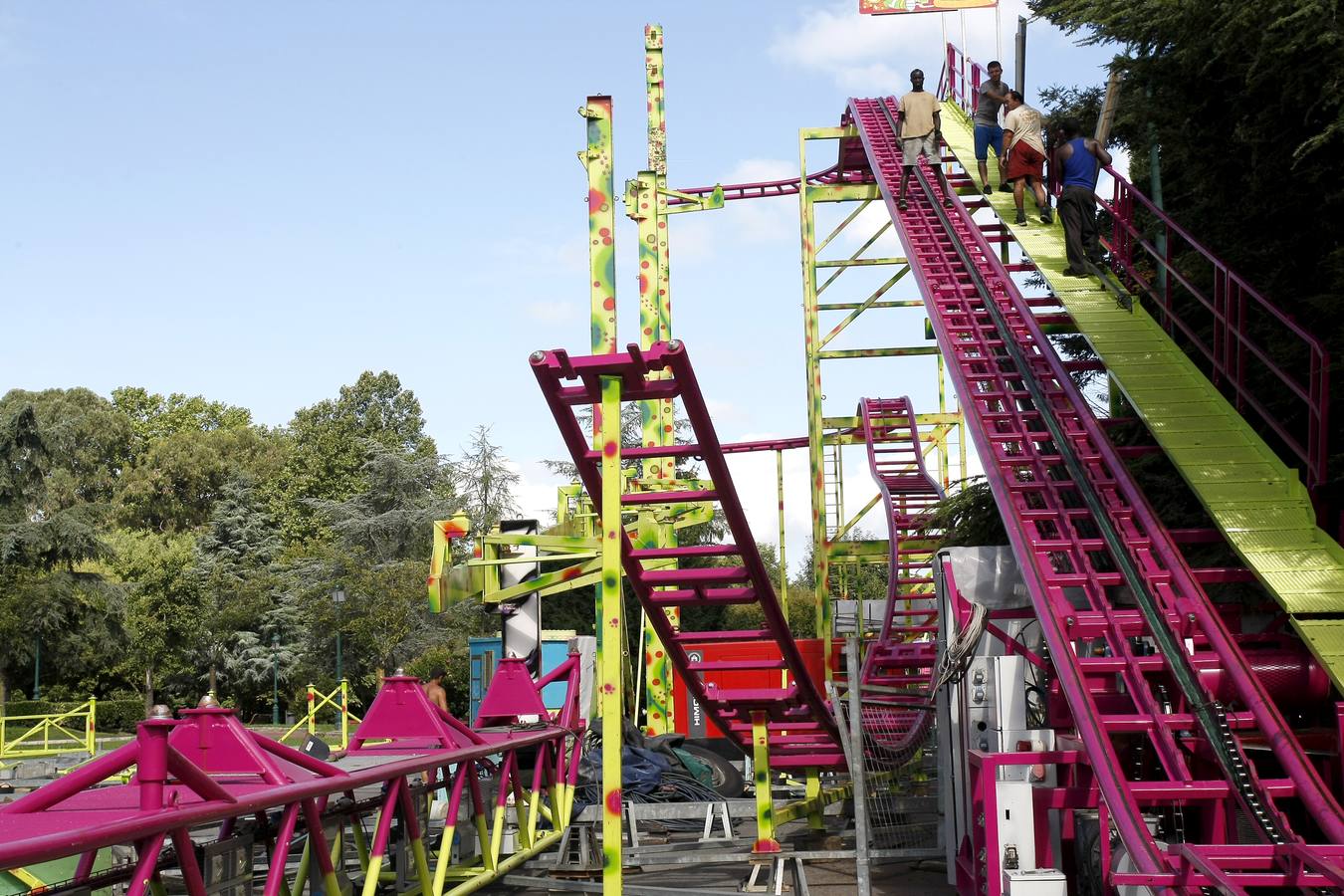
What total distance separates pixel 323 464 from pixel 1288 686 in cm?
5606

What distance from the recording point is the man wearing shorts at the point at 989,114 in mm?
17062

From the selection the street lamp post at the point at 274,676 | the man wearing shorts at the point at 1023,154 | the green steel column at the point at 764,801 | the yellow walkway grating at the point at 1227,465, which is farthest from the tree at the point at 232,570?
the yellow walkway grating at the point at 1227,465

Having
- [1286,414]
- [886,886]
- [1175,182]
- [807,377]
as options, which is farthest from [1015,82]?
[886,886]

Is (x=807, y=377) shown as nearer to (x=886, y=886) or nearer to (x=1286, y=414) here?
(x=1286, y=414)

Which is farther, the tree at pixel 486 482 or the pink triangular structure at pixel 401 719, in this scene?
the tree at pixel 486 482

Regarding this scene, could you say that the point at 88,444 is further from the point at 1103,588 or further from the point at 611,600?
the point at 1103,588

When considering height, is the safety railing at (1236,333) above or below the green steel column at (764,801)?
above

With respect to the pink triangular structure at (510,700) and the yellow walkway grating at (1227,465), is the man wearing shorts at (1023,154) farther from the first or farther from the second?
the pink triangular structure at (510,700)

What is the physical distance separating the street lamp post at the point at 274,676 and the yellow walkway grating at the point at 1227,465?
38.2 metres

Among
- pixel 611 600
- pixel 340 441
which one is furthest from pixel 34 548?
pixel 611 600

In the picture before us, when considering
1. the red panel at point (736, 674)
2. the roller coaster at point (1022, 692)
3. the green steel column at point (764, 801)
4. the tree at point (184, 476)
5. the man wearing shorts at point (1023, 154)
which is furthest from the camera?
the tree at point (184, 476)

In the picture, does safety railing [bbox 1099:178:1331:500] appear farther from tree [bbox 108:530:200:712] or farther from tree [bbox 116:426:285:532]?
tree [bbox 116:426:285:532]

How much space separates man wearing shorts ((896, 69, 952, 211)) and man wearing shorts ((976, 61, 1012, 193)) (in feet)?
1.77

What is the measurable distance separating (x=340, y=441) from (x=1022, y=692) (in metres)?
55.3
